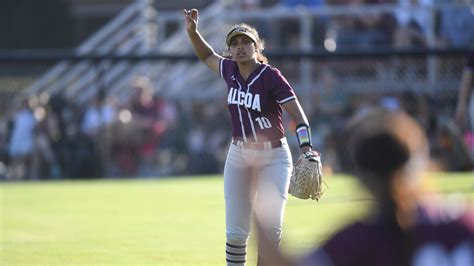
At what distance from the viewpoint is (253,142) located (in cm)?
683

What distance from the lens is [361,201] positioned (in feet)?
11.1

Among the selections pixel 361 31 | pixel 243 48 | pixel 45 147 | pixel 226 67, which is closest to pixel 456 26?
pixel 361 31

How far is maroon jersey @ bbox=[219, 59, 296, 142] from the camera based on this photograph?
22.4 feet

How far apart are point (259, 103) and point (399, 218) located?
375 cm

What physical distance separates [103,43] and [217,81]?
4.24m

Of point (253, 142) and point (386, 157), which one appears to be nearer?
point (386, 157)

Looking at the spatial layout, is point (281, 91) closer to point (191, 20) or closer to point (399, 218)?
point (191, 20)

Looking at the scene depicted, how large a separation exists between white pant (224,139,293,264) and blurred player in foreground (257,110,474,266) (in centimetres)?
347

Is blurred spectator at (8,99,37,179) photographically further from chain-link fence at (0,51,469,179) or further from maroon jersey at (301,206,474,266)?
maroon jersey at (301,206,474,266)

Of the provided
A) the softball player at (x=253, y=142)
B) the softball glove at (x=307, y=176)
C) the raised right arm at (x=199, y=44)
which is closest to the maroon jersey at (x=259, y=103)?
the softball player at (x=253, y=142)

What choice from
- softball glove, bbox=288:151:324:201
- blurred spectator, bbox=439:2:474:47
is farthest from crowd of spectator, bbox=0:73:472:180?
softball glove, bbox=288:151:324:201

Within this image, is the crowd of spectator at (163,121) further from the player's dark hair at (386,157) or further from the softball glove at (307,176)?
the player's dark hair at (386,157)

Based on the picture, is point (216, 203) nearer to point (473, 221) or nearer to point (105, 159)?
point (105, 159)

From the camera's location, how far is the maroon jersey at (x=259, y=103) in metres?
6.82
